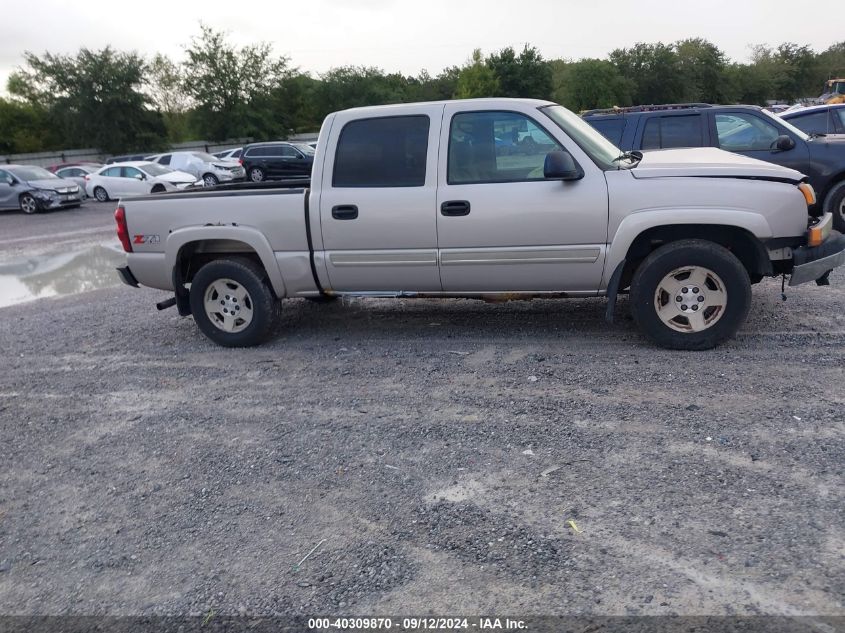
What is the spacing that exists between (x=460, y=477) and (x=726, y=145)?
24.5 ft

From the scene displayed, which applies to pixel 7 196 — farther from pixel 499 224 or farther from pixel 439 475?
pixel 439 475

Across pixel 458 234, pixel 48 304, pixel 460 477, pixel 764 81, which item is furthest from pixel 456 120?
pixel 764 81

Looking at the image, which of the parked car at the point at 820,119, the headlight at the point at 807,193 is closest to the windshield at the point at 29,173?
the parked car at the point at 820,119

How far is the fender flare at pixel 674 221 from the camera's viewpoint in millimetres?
5473

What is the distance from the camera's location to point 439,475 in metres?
4.16

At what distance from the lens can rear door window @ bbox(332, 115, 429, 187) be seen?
20.2 ft

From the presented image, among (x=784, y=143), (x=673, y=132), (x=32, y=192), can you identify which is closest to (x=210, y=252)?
(x=673, y=132)

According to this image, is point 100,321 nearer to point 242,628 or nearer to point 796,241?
point 242,628

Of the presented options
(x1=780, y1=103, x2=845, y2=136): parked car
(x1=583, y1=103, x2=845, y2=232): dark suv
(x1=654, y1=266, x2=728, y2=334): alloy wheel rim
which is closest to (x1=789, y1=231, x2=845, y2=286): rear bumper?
(x1=654, y1=266, x2=728, y2=334): alloy wheel rim

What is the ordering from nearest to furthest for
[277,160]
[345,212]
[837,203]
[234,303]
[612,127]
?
[345,212], [234,303], [837,203], [612,127], [277,160]

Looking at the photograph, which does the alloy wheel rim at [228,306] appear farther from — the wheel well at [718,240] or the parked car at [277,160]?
the parked car at [277,160]

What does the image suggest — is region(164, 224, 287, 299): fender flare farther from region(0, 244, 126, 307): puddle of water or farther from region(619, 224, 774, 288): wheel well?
region(0, 244, 126, 307): puddle of water

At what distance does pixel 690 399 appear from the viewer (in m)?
4.92

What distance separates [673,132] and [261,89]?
4685 centimetres
